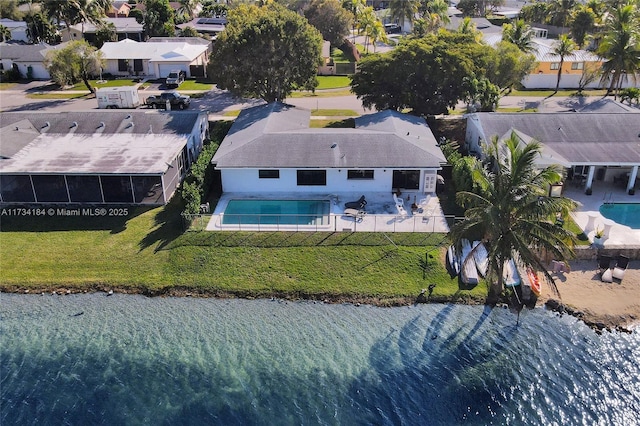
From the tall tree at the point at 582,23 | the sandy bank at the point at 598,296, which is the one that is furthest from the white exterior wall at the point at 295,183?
the tall tree at the point at 582,23

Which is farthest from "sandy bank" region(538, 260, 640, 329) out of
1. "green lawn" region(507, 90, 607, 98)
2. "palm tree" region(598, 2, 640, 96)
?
"green lawn" region(507, 90, 607, 98)

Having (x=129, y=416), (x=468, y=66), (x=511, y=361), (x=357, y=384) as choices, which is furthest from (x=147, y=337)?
(x=468, y=66)

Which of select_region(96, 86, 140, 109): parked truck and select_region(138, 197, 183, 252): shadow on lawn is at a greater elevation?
select_region(96, 86, 140, 109): parked truck

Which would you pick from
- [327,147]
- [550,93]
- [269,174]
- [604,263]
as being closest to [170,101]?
[269,174]

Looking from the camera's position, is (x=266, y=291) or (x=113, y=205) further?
(x=113, y=205)

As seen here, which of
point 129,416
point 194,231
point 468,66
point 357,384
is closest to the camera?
point 129,416

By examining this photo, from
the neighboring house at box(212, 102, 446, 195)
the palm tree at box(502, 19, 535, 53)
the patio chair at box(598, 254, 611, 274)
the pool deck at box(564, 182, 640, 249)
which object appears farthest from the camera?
the palm tree at box(502, 19, 535, 53)

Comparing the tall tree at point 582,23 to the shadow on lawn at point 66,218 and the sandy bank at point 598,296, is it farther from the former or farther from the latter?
the shadow on lawn at point 66,218

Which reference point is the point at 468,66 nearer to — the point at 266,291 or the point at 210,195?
the point at 210,195

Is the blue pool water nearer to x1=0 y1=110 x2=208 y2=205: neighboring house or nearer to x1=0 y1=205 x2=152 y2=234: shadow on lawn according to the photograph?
x1=0 y1=110 x2=208 y2=205: neighboring house
